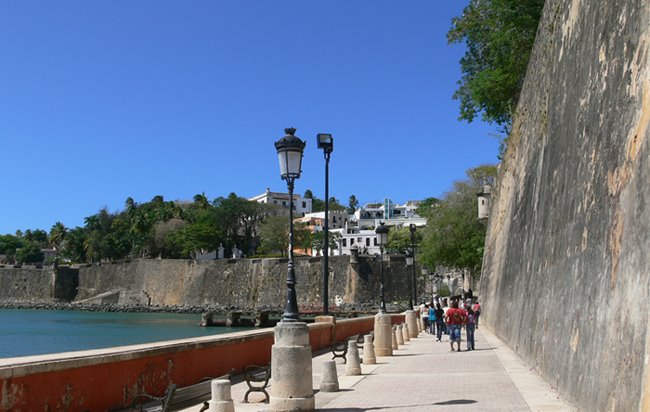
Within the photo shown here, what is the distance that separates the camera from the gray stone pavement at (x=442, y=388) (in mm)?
9844

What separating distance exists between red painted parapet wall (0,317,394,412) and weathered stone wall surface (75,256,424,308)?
225 feet

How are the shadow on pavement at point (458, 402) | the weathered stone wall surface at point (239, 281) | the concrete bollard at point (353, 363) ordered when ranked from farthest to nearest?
A: the weathered stone wall surface at point (239, 281), the concrete bollard at point (353, 363), the shadow on pavement at point (458, 402)

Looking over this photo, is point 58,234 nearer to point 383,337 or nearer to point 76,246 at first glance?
point 76,246

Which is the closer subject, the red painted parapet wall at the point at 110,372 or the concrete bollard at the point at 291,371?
the red painted parapet wall at the point at 110,372

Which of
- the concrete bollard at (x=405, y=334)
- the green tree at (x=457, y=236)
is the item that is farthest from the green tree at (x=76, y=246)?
the concrete bollard at (x=405, y=334)

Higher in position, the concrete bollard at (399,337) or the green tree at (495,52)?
the green tree at (495,52)

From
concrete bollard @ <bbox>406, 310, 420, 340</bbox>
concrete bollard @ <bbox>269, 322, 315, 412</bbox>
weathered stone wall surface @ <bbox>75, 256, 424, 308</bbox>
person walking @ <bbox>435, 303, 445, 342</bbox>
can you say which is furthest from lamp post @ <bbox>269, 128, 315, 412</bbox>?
weathered stone wall surface @ <bbox>75, 256, 424, 308</bbox>

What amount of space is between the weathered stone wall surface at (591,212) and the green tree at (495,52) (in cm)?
1565

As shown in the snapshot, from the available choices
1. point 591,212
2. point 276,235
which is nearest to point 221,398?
point 591,212

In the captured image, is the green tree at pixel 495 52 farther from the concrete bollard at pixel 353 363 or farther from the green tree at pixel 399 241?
the green tree at pixel 399 241

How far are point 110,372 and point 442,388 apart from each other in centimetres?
562

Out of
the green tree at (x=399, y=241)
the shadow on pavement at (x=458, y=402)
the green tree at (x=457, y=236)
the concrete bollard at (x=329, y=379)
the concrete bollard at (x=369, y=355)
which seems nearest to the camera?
the shadow on pavement at (x=458, y=402)

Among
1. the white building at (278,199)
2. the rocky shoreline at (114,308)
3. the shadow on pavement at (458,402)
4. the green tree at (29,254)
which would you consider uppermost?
the white building at (278,199)

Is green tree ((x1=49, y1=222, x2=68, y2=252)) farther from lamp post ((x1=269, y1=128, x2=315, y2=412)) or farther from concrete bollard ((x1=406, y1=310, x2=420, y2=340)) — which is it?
lamp post ((x1=269, y1=128, x2=315, y2=412))
